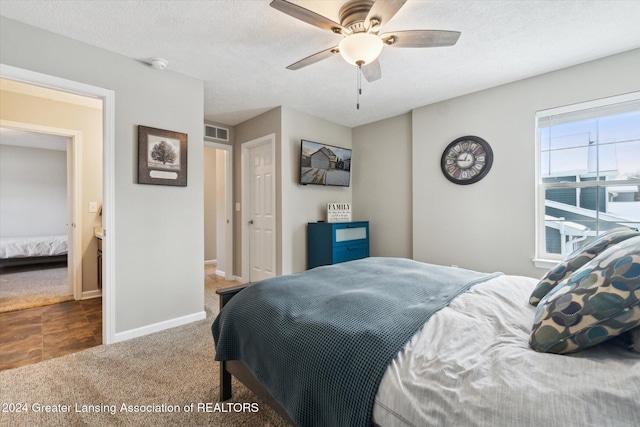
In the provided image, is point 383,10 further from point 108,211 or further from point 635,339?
point 108,211

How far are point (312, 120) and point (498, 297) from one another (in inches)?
132

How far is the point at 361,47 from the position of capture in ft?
5.89

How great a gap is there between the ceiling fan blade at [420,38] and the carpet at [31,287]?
450cm

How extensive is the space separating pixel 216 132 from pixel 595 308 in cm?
450

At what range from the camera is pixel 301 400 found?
1003mm

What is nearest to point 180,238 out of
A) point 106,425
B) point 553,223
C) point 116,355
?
point 116,355

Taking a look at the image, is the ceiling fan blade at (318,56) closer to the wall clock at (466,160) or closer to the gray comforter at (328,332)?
the gray comforter at (328,332)

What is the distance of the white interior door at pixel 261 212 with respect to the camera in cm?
390

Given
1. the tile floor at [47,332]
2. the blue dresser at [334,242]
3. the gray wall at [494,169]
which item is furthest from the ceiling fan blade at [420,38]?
the tile floor at [47,332]

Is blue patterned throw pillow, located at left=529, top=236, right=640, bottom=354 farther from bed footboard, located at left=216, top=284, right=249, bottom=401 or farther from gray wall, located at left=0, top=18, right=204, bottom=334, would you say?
gray wall, located at left=0, top=18, right=204, bottom=334

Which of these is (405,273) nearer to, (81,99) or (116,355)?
(116,355)

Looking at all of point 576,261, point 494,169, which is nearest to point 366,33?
point 576,261

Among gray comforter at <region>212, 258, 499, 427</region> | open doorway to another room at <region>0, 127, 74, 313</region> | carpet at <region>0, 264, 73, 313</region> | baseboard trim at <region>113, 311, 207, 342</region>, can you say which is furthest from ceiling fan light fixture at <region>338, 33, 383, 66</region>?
open doorway to another room at <region>0, 127, 74, 313</region>

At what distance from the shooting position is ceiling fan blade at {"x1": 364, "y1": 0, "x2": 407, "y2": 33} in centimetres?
154
